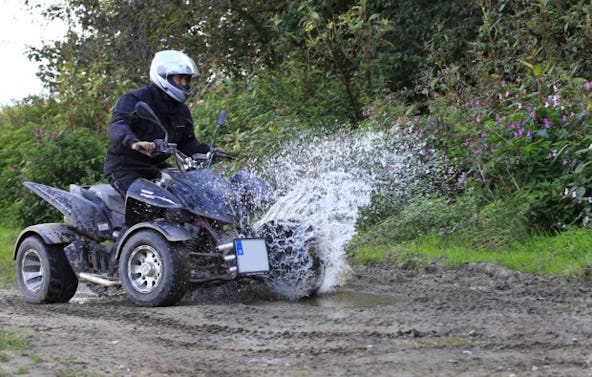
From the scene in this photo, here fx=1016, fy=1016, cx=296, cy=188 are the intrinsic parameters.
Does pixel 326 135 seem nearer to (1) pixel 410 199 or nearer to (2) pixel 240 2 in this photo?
(1) pixel 410 199

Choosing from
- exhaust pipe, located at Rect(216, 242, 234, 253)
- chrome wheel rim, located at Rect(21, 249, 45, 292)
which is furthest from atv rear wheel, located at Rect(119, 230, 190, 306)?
chrome wheel rim, located at Rect(21, 249, 45, 292)

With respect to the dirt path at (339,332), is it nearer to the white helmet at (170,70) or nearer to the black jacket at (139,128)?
the black jacket at (139,128)

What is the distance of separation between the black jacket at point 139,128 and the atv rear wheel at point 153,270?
721 millimetres

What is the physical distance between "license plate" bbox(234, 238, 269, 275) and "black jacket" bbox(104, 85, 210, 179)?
4.06 ft

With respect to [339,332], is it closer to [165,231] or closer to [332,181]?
[165,231]

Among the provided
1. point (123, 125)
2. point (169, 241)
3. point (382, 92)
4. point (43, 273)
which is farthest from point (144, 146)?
point (382, 92)

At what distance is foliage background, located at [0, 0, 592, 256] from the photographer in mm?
10164

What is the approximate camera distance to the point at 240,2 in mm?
17719

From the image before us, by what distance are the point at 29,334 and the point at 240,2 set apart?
12.1 m

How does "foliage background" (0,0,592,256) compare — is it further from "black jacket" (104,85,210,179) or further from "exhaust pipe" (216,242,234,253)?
"exhaust pipe" (216,242,234,253)

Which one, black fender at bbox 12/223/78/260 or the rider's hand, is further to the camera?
black fender at bbox 12/223/78/260

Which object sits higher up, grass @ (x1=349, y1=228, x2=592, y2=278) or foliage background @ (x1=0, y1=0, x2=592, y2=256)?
foliage background @ (x1=0, y1=0, x2=592, y2=256)

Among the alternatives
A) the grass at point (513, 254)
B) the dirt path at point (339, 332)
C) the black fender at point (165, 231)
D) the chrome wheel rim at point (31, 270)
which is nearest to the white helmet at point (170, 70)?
the black fender at point (165, 231)

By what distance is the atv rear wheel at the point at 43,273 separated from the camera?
869 cm
